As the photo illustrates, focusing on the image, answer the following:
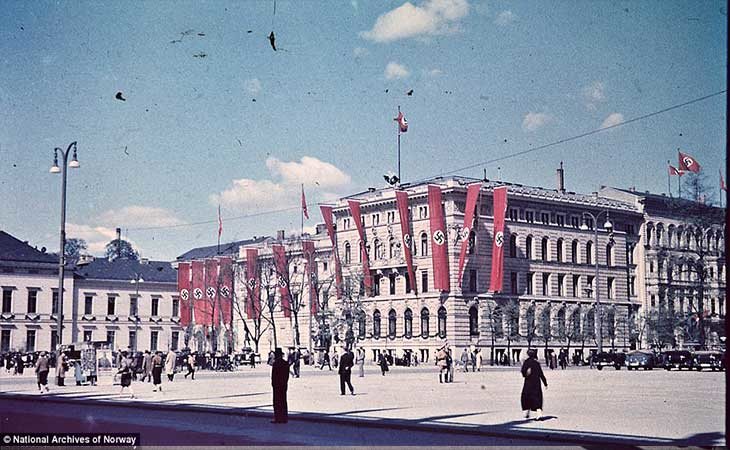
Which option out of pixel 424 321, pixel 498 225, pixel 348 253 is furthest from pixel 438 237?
pixel 348 253

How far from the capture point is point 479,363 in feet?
222

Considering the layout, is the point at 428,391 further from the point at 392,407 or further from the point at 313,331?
the point at 313,331

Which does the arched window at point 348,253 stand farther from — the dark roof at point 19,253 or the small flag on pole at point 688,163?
the small flag on pole at point 688,163

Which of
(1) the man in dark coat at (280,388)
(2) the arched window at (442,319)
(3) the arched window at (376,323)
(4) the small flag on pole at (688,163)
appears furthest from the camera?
(3) the arched window at (376,323)

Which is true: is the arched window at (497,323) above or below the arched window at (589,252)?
below

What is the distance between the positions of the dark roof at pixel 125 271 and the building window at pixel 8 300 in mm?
13650

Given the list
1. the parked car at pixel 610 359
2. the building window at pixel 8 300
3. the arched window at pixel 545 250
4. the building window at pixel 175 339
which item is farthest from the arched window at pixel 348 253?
the parked car at pixel 610 359

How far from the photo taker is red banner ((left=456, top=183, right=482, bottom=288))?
250 ft

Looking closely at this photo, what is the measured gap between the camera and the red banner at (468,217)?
250ft

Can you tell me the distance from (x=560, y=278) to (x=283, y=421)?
71.6 metres

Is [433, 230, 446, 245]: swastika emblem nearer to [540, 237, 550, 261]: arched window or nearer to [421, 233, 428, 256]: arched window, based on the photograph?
[421, 233, 428, 256]: arched window

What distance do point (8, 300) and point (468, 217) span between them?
34579mm

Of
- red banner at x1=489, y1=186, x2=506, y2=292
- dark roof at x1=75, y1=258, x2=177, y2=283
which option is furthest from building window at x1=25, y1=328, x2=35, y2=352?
red banner at x1=489, y1=186, x2=506, y2=292

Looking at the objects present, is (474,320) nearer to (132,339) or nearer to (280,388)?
(132,339)
